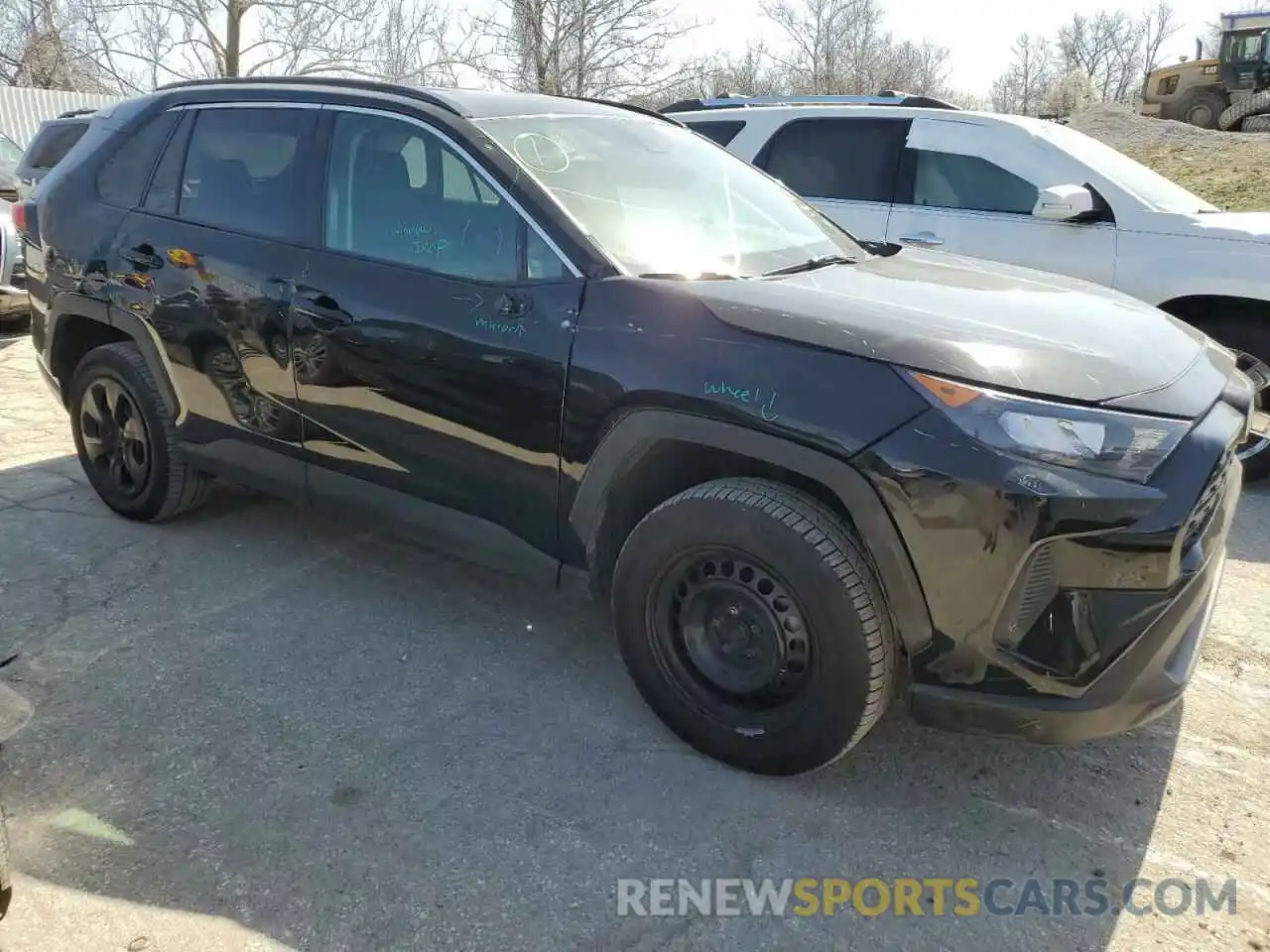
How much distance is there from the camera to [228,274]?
138 inches

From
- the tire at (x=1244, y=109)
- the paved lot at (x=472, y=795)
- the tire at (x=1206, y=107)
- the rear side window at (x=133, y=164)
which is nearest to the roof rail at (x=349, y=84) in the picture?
the rear side window at (x=133, y=164)

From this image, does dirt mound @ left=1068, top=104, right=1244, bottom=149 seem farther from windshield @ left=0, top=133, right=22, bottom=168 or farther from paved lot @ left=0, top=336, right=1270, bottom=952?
paved lot @ left=0, top=336, right=1270, bottom=952

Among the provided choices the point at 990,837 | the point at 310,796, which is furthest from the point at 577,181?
the point at 990,837

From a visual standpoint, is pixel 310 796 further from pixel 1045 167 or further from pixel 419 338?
pixel 1045 167

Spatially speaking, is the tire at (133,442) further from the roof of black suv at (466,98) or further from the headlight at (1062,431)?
the headlight at (1062,431)

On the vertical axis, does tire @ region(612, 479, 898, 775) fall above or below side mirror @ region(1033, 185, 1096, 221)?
below

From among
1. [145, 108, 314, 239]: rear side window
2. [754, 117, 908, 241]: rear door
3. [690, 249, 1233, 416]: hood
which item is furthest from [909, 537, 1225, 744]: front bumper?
[754, 117, 908, 241]: rear door

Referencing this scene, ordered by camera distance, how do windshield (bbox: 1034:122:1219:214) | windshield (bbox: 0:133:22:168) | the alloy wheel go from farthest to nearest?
windshield (bbox: 0:133:22:168) → windshield (bbox: 1034:122:1219:214) → the alloy wheel

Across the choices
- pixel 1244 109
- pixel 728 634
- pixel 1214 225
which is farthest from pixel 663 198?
pixel 1244 109

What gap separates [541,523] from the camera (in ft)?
9.62

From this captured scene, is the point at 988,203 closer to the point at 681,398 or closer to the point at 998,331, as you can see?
the point at 998,331

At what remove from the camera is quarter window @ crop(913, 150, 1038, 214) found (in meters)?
5.56

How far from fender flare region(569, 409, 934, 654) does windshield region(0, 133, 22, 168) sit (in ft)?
37.8

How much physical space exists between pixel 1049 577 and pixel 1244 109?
111 ft
